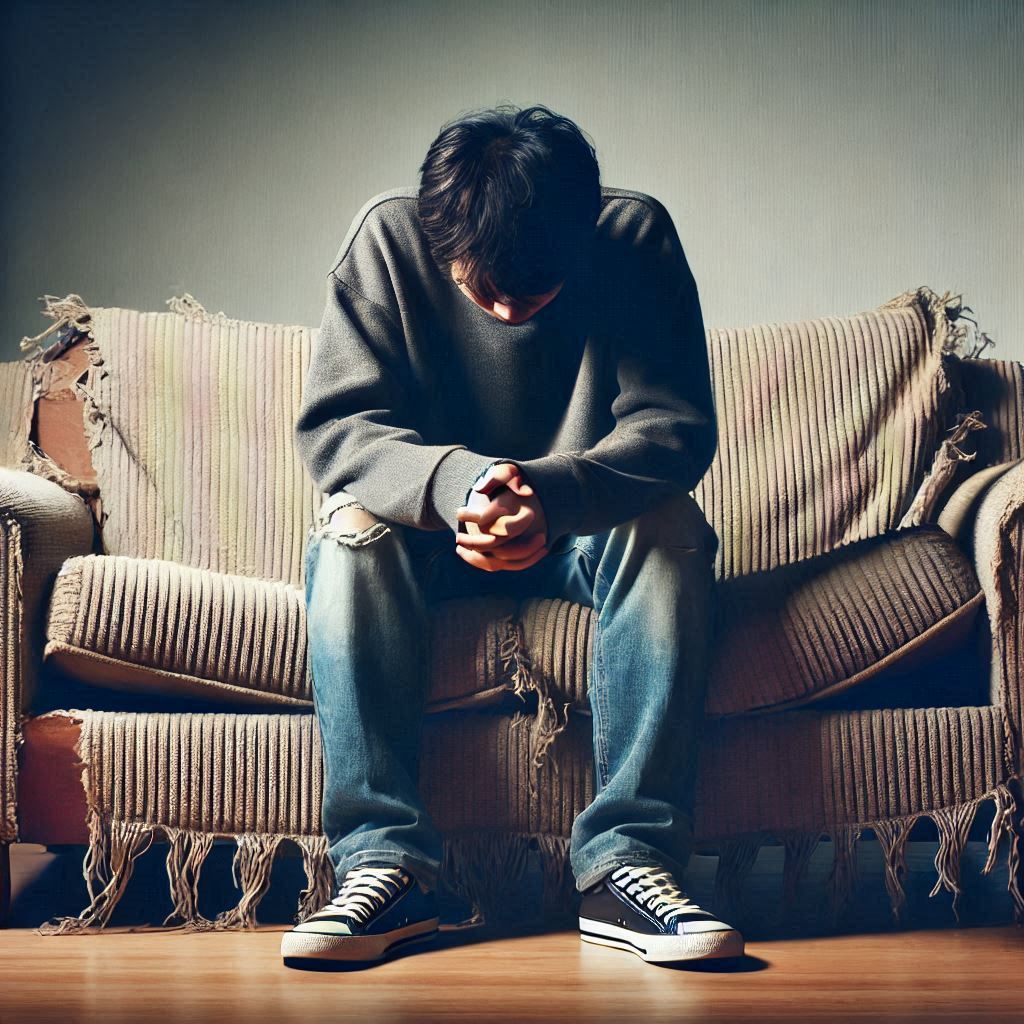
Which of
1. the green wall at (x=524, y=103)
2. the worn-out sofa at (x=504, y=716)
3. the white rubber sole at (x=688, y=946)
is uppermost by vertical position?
the green wall at (x=524, y=103)

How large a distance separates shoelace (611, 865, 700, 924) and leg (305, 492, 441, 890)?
171 millimetres

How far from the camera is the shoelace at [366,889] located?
1.06 metres

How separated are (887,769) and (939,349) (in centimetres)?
64

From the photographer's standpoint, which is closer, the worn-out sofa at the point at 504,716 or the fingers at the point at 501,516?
the fingers at the point at 501,516

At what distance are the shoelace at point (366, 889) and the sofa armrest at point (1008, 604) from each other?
2.03 feet

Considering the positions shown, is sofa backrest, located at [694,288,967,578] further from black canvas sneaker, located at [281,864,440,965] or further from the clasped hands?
black canvas sneaker, located at [281,864,440,965]

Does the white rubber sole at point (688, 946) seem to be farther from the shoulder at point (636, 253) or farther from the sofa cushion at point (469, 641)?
the shoulder at point (636, 253)

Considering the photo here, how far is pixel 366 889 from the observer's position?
1.08 metres

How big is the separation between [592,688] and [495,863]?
204 millimetres

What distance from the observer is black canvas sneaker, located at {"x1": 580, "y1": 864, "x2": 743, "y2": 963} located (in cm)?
105

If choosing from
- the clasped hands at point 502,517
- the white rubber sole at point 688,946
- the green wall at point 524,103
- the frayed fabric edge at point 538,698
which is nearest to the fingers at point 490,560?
the clasped hands at point 502,517

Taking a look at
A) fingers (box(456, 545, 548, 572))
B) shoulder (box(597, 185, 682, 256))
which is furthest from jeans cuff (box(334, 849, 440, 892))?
shoulder (box(597, 185, 682, 256))

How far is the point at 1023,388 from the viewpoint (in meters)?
1.67

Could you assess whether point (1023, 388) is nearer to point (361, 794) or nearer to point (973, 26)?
point (973, 26)
